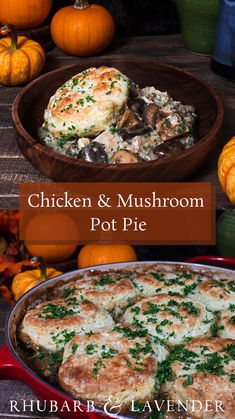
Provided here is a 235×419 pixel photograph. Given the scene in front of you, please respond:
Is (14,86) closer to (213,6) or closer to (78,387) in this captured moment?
(213,6)

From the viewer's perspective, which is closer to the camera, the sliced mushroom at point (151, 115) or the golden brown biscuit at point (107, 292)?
the golden brown biscuit at point (107, 292)

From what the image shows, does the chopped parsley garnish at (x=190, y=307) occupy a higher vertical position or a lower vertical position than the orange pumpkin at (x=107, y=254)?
higher

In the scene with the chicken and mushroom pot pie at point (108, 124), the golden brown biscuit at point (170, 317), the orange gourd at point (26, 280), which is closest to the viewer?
the golden brown biscuit at point (170, 317)

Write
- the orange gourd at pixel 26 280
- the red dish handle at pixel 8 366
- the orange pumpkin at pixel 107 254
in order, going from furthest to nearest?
the orange pumpkin at pixel 107 254
the orange gourd at pixel 26 280
the red dish handle at pixel 8 366

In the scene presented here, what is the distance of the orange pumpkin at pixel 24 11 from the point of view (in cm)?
252

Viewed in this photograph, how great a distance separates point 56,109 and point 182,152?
1.23ft

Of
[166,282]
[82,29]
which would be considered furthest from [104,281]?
[82,29]

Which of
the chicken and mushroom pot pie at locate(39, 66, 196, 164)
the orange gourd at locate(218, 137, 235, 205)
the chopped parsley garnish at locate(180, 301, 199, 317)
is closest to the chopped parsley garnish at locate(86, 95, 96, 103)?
the chicken and mushroom pot pie at locate(39, 66, 196, 164)

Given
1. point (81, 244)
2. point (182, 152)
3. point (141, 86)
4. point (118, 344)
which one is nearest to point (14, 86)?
point (141, 86)

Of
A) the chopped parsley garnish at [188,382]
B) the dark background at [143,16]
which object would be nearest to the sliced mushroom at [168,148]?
the chopped parsley garnish at [188,382]

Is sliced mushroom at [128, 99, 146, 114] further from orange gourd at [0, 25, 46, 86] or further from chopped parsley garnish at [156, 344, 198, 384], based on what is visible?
chopped parsley garnish at [156, 344, 198, 384]

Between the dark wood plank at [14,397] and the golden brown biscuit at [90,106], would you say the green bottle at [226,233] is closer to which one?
the golden brown biscuit at [90,106]

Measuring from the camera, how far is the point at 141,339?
1.55m

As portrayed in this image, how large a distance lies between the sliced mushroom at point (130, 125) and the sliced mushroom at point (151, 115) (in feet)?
0.16
